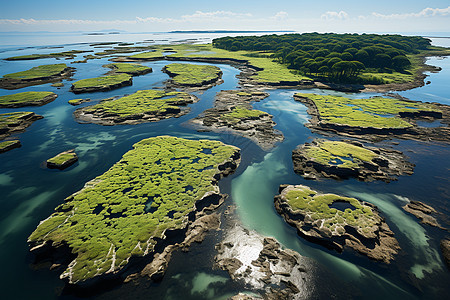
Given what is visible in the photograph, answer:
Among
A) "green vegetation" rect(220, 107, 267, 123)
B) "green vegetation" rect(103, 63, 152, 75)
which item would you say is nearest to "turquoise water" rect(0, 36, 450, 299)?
"green vegetation" rect(220, 107, 267, 123)

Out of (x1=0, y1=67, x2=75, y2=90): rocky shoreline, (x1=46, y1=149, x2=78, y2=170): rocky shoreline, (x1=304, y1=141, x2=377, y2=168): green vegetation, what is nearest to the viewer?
(x1=46, y1=149, x2=78, y2=170): rocky shoreline

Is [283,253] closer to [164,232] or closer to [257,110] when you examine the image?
[164,232]

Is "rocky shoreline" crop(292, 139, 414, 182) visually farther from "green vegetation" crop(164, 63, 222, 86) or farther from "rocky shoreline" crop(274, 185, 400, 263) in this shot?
"green vegetation" crop(164, 63, 222, 86)

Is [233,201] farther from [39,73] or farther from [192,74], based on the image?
[39,73]

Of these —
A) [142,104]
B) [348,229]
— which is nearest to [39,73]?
[142,104]

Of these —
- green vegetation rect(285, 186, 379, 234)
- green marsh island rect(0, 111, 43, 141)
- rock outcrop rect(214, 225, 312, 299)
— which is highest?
green marsh island rect(0, 111, 43, 141)

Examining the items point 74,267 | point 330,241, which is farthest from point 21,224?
point 330,241
